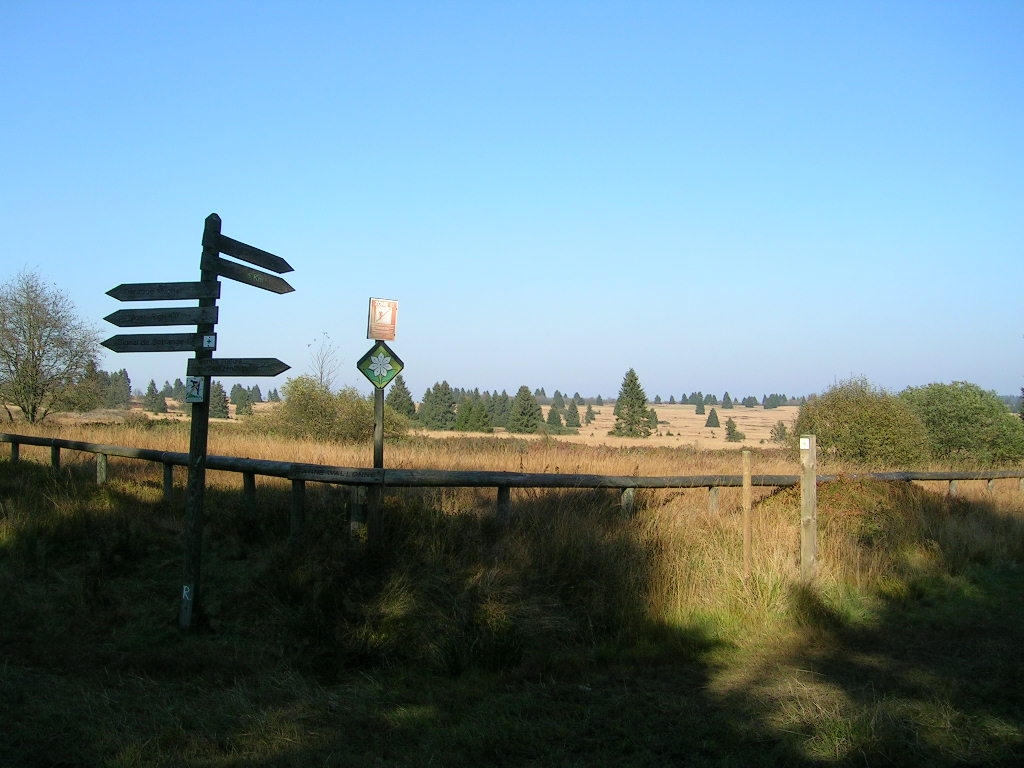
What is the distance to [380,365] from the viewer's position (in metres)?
7.86

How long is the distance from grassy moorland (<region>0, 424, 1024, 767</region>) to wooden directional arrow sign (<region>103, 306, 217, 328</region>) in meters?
2.13

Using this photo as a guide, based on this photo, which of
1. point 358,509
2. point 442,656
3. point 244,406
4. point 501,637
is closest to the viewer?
point 442,656

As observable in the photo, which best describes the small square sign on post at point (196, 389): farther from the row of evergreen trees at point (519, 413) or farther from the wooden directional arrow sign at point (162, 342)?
the row of evergreen trees at point (519, 413)

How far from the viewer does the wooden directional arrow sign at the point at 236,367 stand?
22.1ft

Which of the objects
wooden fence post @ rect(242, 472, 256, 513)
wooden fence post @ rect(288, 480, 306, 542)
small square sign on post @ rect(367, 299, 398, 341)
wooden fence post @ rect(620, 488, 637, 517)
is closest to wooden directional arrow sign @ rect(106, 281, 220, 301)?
small square sign on post @ rect(367, 299, 398, 341)

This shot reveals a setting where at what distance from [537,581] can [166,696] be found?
125 inches

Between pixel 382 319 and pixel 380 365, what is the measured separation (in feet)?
1.48

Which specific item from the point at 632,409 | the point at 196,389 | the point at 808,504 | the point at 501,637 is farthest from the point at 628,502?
the point at 632,409

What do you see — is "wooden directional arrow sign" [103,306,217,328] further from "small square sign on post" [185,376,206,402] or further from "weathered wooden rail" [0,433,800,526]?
"weathered wooden rail" [0,433,800,526]

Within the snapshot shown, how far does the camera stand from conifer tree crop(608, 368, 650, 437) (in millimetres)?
80688

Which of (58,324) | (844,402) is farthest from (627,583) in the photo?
(58,324)

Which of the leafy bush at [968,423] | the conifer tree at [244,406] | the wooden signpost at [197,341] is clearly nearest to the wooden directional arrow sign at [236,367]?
the wooden signpost at [197,341]

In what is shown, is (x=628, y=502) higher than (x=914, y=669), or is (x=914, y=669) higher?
(x=628, y=502)

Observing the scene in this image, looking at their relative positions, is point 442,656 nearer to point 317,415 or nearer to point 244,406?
point 317,415
